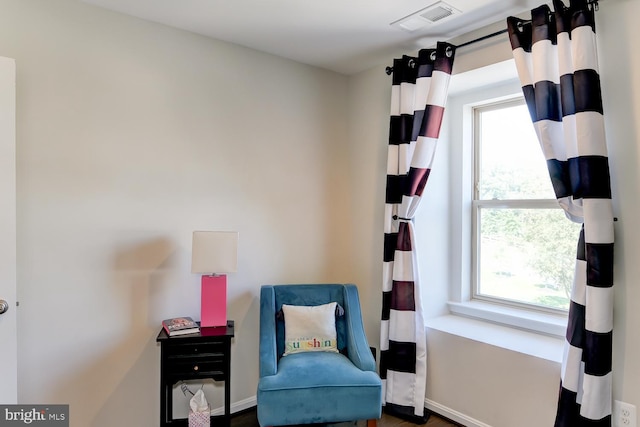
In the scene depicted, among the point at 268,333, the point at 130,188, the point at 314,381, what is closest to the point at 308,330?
the point at 268,333

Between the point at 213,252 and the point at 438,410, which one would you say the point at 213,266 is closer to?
the point at 213,252

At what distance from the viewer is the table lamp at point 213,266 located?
7.16ft

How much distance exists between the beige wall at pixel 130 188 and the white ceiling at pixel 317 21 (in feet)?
0.44

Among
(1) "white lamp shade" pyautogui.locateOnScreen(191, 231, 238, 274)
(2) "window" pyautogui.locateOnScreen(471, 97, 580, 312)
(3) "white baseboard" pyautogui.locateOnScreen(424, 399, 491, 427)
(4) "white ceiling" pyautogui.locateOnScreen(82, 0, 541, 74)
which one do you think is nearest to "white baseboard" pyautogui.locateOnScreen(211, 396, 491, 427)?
(3) "white baseboard" pyautogui.locateOnScreen(424, 399, 491, 427)

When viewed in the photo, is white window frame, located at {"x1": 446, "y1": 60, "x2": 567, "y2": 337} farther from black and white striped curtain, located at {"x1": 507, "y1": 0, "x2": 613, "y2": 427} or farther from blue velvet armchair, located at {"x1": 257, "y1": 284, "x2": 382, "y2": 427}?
blue velvet armchair, located at {"x1": 257, "y1": 284, "x2": 382, "y2": 427}

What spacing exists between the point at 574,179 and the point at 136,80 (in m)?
2.43

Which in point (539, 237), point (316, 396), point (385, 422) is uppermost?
point (539, 237)

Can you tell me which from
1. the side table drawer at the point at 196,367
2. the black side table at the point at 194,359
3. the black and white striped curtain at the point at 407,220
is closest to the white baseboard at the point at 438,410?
the black and white striped curtain at the point at 407,220

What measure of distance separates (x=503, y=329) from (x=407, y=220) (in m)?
0.94

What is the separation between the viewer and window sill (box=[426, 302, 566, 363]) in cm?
219

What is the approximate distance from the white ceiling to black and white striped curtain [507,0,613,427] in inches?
14.2

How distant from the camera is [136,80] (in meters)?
2.27

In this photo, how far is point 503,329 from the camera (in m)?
2.52

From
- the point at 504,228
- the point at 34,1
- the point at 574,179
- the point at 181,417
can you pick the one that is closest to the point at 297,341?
the point at 181,417
